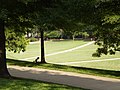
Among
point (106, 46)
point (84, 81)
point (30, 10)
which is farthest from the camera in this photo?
point (106, 46)

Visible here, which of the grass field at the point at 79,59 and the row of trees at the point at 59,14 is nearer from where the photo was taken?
the row of trees at the point at 59,14

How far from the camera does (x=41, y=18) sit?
1130 cm

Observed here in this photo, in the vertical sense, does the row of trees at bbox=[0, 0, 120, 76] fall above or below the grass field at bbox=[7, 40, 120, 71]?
above

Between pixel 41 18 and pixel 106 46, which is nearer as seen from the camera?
pixel 41 18

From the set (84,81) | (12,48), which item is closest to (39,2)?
(84,81)

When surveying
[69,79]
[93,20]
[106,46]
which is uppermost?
[93,20]

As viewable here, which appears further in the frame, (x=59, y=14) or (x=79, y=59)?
(x=79, y=59)

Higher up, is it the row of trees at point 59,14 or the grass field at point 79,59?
the row of trees at point 59,14

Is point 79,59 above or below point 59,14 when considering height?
below

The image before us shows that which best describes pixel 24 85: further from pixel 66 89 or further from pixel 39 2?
pixel 39 2

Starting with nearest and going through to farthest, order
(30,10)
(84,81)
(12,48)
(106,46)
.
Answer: (30,10)
(84,81)
(106,46)
(12,48)

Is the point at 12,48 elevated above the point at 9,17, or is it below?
below

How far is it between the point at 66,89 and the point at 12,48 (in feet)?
44.9

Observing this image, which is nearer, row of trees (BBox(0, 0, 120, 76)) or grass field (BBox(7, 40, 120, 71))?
row of trees (BBox(0, 0, 120, 76))
